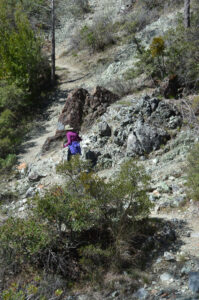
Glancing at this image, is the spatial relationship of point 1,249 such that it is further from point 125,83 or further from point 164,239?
point 125,83

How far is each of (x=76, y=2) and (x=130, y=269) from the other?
3038 centimetres

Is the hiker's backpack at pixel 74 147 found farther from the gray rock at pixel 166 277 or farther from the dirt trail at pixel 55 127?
the gray rock at pixel 166 277

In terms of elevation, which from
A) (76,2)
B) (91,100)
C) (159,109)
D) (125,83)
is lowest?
(159,109)

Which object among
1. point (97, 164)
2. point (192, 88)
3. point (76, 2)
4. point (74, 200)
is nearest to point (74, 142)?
point (97, 164)

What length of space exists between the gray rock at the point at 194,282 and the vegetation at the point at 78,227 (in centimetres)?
108

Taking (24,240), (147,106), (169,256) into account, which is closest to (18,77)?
(147,106)

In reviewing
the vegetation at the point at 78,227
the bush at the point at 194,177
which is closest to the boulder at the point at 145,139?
the bush at the point at 194,177

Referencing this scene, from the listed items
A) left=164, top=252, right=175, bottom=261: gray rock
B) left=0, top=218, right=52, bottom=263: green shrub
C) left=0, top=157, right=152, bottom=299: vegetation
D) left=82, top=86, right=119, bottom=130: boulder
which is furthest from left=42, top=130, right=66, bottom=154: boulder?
left=164, top=252, right=175, bottom=261: gray rock

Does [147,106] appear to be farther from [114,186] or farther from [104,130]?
[114,186]

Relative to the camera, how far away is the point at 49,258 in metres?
4.83

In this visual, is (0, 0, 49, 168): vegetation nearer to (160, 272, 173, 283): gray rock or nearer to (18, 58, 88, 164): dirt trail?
(18, 58, 88, 164): dirt trail

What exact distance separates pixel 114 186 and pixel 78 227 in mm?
988

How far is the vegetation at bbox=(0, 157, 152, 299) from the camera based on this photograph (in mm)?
4797

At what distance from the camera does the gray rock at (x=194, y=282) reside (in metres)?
3.98
